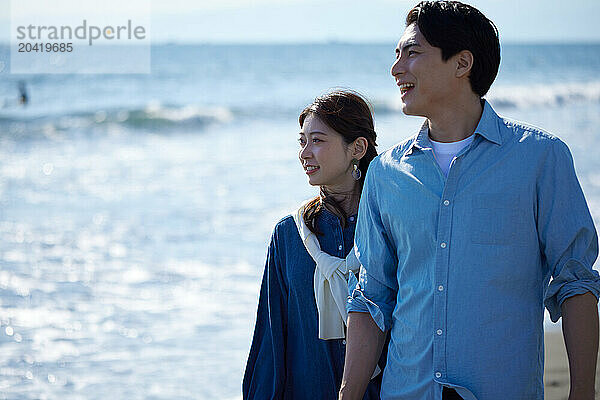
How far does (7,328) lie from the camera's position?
600 centimetres

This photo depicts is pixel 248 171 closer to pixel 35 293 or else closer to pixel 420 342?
pixel 35 293

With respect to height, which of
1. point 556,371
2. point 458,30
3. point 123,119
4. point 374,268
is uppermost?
point 123,119

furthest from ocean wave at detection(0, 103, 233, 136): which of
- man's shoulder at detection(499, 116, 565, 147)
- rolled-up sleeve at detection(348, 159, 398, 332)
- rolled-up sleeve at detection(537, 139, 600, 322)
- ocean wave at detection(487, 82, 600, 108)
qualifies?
rolled-up sleeve at detection(537, 139, 600, 322)

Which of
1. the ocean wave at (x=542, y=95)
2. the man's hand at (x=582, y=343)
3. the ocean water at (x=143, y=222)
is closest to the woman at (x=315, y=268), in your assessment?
the man's hand at (x=582, y=343)

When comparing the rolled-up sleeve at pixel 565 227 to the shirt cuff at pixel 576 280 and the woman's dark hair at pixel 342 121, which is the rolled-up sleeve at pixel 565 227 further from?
the woman's dark hair at pixel 342 121

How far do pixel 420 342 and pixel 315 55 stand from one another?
149 ft

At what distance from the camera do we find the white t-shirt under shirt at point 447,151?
2.16 metres

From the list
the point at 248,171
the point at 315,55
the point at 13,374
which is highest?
the point at 315,55

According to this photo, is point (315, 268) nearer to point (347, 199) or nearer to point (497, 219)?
point (347, 199)

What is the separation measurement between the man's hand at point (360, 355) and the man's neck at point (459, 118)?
1.84 ft

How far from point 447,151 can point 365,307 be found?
1.63 ft

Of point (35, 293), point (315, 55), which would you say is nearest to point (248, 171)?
point (35, 293)

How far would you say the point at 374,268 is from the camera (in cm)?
228

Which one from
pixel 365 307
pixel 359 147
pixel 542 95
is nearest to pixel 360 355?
pixel 365 307
